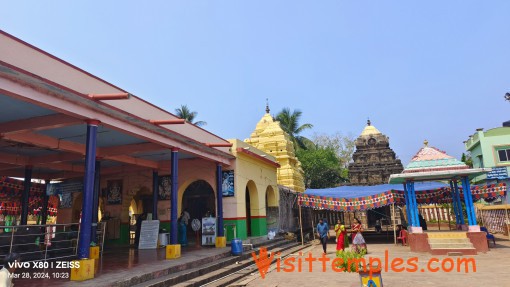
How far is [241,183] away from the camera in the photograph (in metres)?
14.1

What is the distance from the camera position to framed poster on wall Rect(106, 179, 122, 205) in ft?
48.8

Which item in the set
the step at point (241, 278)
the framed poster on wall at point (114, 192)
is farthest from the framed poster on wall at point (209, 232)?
the framed poster on wall at point (114, 192)

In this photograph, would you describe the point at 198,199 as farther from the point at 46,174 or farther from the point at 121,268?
the point at 121,268

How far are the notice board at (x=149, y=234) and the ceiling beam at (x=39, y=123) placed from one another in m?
5.68

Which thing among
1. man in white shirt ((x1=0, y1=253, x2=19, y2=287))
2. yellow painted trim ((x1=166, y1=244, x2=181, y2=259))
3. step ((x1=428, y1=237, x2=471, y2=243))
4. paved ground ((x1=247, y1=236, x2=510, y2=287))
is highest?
man in white shirt ((x1=0, y1=253, x2=19, y2=287))

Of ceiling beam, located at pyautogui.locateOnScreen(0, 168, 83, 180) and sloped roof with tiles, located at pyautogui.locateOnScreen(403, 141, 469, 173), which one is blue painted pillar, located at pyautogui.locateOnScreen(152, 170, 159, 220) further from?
sloped roof with tiles, located at pyautogui.locateOnScreen(403, 141, 469, 173)

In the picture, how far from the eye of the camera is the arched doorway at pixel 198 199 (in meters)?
16.1

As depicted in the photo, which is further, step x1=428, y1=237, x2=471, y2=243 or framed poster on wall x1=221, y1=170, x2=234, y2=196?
framed poster on wall x1=221, y1=170, x2=234, y2=196

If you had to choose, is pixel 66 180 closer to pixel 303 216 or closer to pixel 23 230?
pixel 23 230

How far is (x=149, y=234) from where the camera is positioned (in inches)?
476

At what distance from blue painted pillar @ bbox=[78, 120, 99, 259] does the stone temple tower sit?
102ft

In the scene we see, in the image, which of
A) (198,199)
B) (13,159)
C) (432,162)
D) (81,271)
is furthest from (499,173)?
(13,159)

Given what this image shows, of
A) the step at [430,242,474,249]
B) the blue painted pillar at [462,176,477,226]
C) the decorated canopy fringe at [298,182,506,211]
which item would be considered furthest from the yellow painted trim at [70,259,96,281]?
the blue painted pillar at [462,176,477,226]

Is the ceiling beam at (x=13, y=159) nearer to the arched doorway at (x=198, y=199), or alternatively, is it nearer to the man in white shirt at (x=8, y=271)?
the arched doorway at (x=198, y=199)
